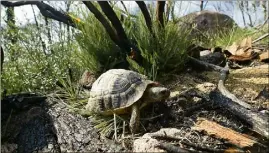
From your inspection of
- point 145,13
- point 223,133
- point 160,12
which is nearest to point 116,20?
point 145,13

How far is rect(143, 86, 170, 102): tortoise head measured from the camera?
249 centimetres

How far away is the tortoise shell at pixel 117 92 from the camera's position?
2508mm

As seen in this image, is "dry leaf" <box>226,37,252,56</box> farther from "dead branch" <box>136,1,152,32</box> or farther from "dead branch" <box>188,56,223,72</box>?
"dead branch" <box>136,1,152,32</box>

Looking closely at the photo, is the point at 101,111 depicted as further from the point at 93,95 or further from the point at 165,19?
the point at 165,19

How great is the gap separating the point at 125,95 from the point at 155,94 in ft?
0.63

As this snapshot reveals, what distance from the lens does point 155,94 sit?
2496 mm

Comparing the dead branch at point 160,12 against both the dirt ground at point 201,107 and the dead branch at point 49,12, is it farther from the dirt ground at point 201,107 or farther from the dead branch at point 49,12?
the dead branch at point 49,12

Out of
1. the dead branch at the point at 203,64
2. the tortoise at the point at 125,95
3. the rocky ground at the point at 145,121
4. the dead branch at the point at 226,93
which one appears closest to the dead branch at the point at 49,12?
the rocky ground at the point at 145,121

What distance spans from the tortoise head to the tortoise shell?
0.16 feet

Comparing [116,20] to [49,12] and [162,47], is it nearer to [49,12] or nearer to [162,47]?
[162,47]

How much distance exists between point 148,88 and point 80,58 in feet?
3.46

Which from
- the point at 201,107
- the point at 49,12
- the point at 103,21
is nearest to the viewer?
the point at 201,107

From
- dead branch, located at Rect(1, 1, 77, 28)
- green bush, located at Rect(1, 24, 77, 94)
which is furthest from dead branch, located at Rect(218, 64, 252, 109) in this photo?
dead branch, located at Rect(1, 1, 77, 28)

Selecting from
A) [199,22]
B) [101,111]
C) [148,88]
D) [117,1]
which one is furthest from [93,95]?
[199,22]
